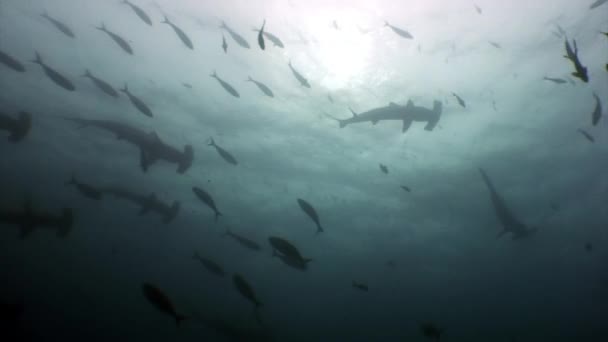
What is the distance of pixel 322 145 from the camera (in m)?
18.7

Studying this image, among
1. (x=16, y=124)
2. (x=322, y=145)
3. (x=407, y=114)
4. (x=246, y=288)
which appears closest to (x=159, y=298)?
(x=246, y=288)

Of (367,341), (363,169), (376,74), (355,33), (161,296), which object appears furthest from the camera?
A: (367,341)

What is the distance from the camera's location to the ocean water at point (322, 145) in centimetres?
1195

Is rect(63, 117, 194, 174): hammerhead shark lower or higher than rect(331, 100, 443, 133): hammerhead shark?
lower

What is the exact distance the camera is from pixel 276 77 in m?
14.0

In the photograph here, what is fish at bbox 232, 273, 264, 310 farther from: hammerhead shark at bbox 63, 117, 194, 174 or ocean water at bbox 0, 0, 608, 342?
hammerhead shark at bbox 63, 117, 194, 174

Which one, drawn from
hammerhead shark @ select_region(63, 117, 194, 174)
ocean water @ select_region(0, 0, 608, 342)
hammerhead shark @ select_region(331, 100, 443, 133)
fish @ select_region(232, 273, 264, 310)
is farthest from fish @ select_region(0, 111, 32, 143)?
hammerhead shark @ select_region(331, 100, 443, 133)

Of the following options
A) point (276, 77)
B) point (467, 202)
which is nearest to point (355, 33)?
point (276, 77)

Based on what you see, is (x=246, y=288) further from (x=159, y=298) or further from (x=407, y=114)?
(x=407, y=114)

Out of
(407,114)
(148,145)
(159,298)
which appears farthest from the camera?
(407,114)

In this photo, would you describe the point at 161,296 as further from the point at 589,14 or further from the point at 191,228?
the point at 191,228

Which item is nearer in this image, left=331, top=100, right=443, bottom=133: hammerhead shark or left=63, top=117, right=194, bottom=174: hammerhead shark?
left=63, top=117, right=194, bottom=174: hammerhead shark

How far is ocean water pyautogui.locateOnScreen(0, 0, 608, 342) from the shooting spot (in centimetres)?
1195

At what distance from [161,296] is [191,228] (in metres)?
27.5
